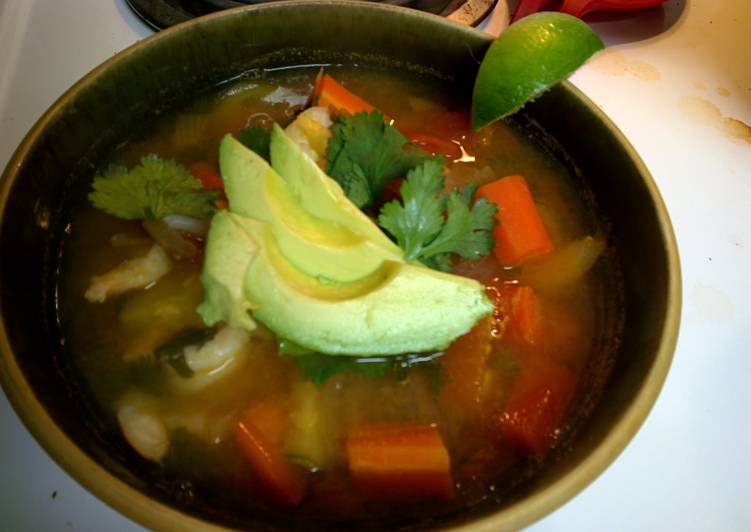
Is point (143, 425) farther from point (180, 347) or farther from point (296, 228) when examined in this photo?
point (296, 228)

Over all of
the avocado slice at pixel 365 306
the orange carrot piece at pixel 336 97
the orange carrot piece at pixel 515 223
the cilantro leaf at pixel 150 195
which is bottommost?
the orange carrot piece at pixel 515 223

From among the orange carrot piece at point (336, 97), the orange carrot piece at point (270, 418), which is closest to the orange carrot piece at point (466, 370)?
the orange carrot piece at point (270, 418)

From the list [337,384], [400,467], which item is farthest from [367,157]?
[400,467]

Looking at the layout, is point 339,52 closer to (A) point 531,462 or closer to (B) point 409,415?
(B) point 409,415

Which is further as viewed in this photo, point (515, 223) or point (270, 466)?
point (515, 223)

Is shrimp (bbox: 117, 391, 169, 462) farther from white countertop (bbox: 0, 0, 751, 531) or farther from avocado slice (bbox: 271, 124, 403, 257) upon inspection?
avocado slice (bbox: 271, 124, 403, 257)

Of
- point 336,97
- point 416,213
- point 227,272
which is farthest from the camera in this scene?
point 336,97

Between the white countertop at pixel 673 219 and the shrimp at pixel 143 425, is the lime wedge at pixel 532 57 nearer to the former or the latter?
the white countertop at pixel 673 219

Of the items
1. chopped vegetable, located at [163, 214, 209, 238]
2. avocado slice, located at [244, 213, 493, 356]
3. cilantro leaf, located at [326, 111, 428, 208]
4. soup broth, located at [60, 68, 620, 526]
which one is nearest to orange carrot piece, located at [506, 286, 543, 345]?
soup broth, located at [60, 68, 620, 526]

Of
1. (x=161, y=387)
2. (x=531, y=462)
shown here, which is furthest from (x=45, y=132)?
(x=531, y=462)
